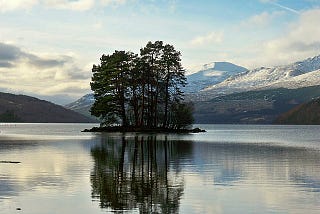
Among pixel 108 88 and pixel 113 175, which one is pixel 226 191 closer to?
pixel 113 175

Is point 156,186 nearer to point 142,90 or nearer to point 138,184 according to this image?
point 138,184

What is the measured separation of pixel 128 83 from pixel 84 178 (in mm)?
90483

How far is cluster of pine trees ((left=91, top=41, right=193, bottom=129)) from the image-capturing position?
123812 mm

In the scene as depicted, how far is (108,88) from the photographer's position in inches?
5039

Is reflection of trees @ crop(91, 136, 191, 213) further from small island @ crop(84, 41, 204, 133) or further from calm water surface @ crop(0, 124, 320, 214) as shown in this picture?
small island @ crop(84, 41, 204, 133)

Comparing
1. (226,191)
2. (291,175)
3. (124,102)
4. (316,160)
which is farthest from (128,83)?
(226,191)

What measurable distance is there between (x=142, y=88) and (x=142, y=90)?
0.48 metres

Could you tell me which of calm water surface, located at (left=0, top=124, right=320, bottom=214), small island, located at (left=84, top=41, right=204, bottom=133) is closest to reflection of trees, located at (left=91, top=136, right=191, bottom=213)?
calm water surface, located at (left=0, top=124, right=320, bottom=214)

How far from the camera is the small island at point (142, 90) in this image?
406ft

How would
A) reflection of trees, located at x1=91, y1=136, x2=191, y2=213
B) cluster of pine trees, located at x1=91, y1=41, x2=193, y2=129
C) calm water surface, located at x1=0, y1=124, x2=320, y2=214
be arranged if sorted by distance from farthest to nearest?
1. cluster of pine trees, located at x1=91, y1=41, x2=193, y2=129
2. reflection of trees, located at x1=91, y1=136, x2=191, y2=213
3. calm water surface, located at x1=0, y1=124, x2=320, y2=214

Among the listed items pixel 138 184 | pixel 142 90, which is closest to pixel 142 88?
pixel 142 90

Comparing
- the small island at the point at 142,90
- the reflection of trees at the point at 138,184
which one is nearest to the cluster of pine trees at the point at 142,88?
the small island at the point at 142,90

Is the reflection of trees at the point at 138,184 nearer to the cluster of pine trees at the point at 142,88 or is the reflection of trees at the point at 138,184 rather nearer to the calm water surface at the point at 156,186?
the calm water surface at the point at 156,186

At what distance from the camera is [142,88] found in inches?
4924
